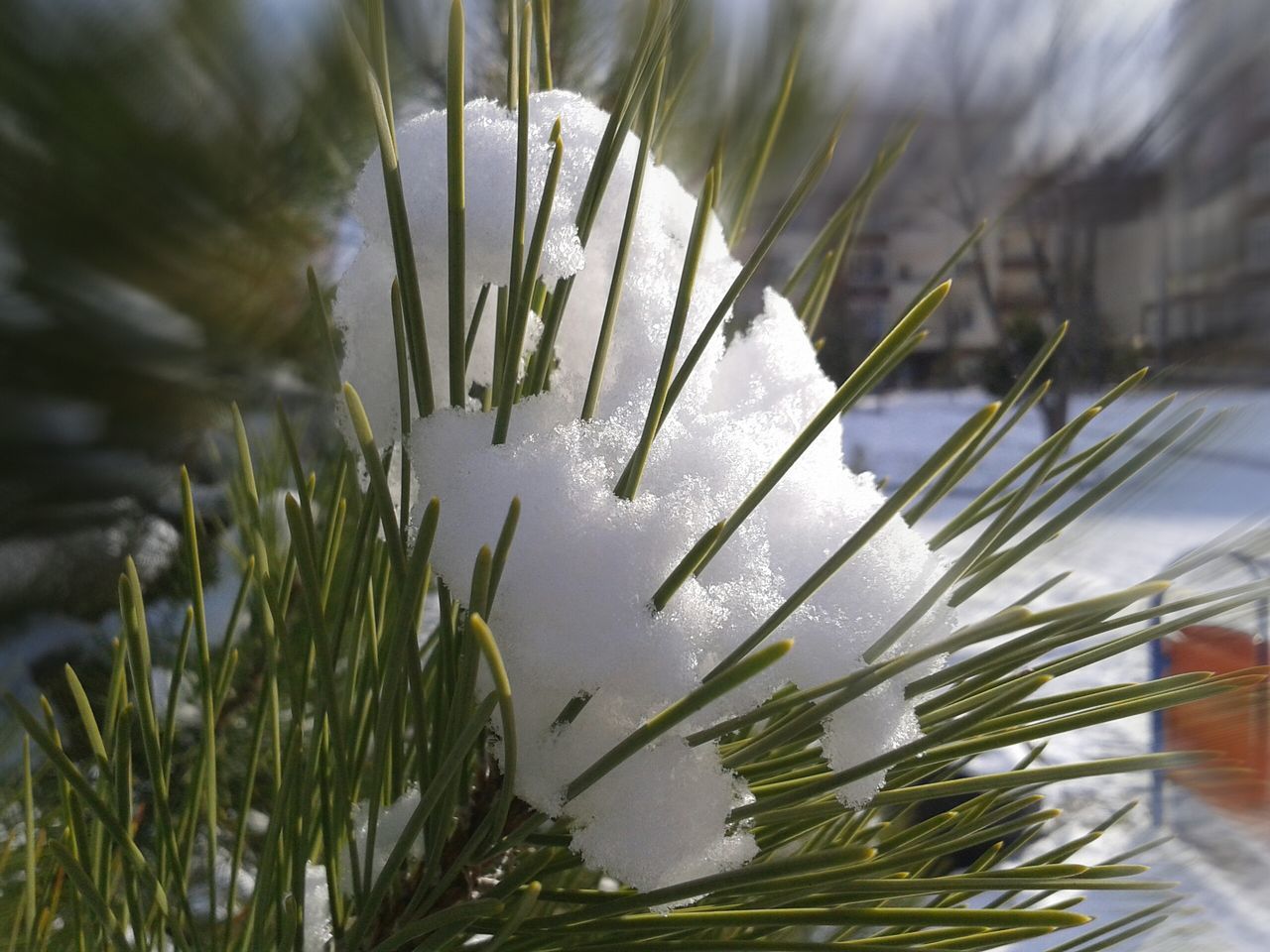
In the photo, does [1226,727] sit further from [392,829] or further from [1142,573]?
[1142,573]

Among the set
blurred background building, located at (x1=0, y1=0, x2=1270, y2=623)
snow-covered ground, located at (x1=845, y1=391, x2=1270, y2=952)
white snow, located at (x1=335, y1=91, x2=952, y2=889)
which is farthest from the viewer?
snow-covered ground, located at (x1=845, y1=391, x2=1270, y2=952)

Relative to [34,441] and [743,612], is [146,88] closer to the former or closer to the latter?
[34,441]

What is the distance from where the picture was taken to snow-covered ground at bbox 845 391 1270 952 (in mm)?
445

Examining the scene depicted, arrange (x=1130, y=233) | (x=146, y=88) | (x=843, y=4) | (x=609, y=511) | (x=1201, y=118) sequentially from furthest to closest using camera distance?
(x=1130, y=233)
(x=1201, y=118)
(x=843, y=4)
(x=146, y=88)
(x=609, y=511)

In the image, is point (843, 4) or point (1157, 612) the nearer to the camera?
point (1157, 612)

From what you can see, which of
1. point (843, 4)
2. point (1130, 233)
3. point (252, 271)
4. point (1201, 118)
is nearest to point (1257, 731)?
point (843, 4)

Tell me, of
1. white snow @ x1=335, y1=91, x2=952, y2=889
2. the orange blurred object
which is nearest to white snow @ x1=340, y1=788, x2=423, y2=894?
white snow @ x1=335, y1=91, x2=952, y2=889

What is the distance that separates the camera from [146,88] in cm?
32

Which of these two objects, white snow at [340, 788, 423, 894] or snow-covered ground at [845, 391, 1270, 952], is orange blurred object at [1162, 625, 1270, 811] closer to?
snow-covered ground at [845, 391, 1270, 952]

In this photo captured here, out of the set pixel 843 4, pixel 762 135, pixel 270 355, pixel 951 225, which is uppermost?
pixel 951 225

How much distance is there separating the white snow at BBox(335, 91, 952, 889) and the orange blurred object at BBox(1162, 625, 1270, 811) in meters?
0.11

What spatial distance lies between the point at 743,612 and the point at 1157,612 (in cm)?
6

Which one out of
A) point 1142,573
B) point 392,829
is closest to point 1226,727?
point 392,829

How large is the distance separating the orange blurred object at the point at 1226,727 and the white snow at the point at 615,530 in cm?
11
